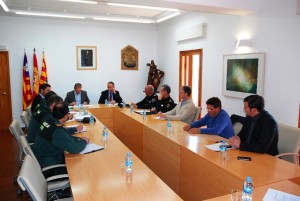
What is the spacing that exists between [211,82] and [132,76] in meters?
2.89

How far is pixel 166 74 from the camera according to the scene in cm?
771

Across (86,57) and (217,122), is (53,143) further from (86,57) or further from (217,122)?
(86,57)

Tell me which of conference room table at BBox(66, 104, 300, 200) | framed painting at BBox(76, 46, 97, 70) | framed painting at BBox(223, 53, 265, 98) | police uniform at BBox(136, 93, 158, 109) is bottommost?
conference room table at BBox(66, 104, 300, 200)

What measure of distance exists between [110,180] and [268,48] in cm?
369

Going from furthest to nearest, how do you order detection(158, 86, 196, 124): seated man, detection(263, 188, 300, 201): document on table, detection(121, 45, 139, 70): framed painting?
1. detection(121, 45, 139, 70): framed painting
2. detection(158, 86, 196, 124): seated man
3. detection(263, 188, 300, 201): document on table

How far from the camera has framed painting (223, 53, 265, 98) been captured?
455 centimetres

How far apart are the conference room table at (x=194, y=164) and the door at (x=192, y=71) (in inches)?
99.2

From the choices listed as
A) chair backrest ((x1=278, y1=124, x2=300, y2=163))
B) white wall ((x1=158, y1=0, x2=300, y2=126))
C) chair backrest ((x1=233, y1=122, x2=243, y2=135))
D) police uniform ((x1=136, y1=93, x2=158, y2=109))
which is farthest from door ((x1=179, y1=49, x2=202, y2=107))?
chair backrest ((x1=278, y1=124, x2=300, y2=163))

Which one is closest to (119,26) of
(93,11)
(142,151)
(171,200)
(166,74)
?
(93,11)

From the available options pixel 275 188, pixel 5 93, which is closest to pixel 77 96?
pixel 5 93

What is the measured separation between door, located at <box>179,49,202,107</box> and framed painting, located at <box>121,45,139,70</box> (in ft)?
5.26

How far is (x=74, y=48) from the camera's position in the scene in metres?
7.12

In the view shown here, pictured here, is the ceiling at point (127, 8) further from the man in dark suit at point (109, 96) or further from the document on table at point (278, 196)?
the document on table at point (278, 196)

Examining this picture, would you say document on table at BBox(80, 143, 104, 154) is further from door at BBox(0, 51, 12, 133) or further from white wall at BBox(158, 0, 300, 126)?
door at BBox(0, 51, 12, 133)
